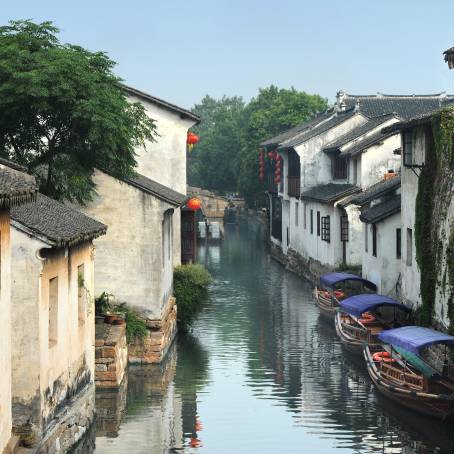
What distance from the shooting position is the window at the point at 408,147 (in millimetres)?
35438

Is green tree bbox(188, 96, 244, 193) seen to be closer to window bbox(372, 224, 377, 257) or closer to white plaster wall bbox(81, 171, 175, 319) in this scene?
window bbox(372, 224, 377, 257)

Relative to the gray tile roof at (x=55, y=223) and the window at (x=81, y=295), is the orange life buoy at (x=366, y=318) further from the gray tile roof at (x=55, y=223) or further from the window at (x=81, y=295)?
the window at (x=81, y=295)

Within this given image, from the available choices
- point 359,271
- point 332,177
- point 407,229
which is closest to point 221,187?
point 332,177

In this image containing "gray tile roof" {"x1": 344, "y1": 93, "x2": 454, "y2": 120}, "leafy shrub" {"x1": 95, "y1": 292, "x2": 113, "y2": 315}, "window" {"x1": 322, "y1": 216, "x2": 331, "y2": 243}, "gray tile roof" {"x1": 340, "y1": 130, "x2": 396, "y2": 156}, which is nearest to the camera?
"leafy shrub" {"x1": 95, "y1": 292, "x2": 113, "y2": 315}

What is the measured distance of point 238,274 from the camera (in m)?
60.7

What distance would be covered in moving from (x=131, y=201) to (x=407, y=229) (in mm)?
9875

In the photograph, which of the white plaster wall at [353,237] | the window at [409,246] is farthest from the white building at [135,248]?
the white plaster wall at [353,237]

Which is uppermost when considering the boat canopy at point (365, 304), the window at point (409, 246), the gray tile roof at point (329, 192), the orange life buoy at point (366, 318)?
the gray tile roof at point (329, 192)

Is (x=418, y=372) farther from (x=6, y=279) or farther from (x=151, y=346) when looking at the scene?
(x=6, y=279)

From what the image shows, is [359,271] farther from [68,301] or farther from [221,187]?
[221,187]

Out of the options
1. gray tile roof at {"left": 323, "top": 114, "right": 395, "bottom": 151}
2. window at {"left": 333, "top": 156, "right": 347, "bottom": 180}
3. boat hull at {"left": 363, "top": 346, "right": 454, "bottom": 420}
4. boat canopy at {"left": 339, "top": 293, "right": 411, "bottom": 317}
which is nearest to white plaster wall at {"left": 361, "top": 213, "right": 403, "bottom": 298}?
boat canopy at {"left": 339, "top": 293, "right": 411, "bottom": 317}

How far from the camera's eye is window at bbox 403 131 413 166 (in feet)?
116

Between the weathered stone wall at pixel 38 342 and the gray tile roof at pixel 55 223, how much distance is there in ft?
0.77

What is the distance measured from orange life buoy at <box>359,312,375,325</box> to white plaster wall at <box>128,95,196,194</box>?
893cm
